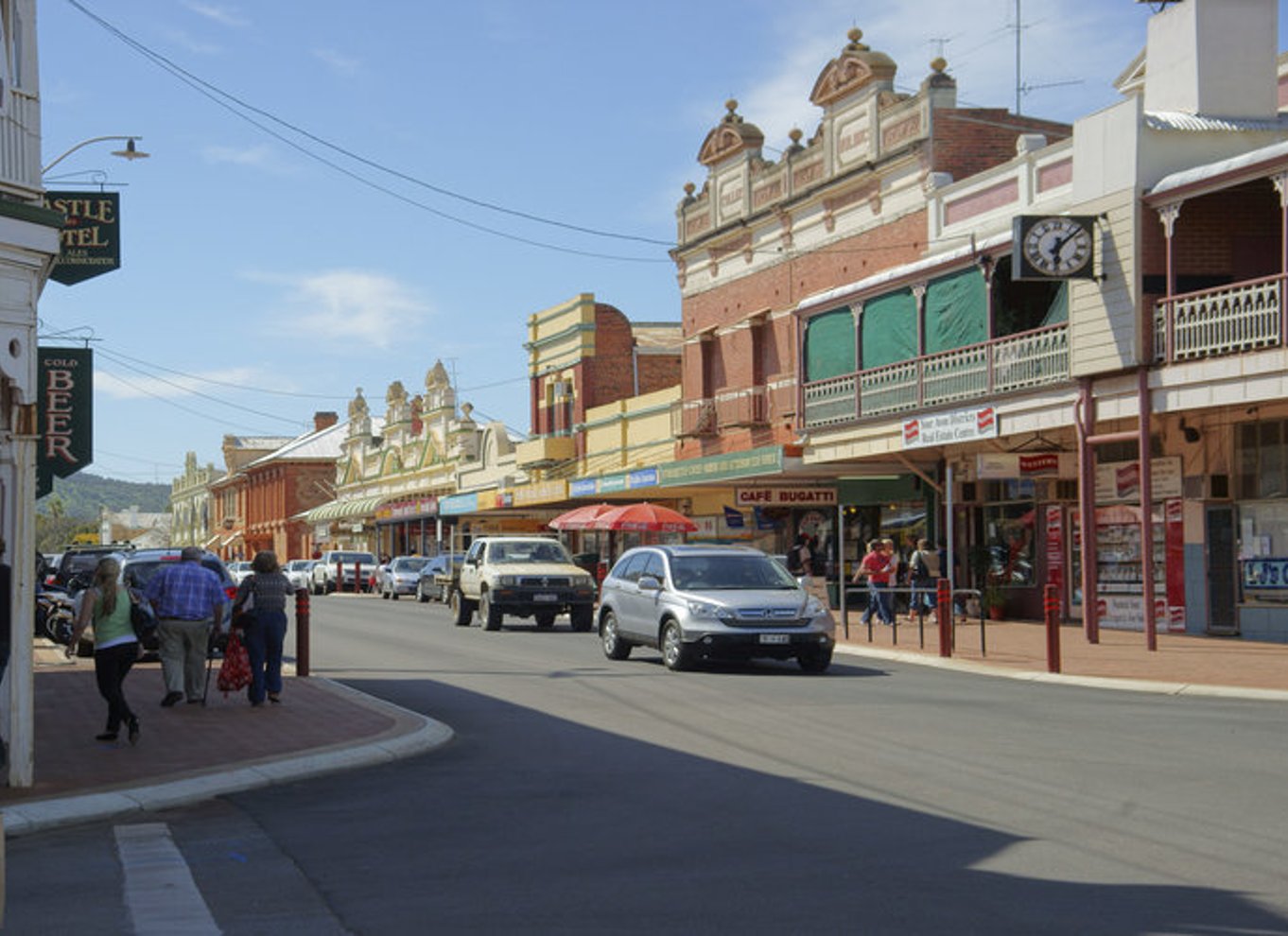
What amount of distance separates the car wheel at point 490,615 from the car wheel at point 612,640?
786cm

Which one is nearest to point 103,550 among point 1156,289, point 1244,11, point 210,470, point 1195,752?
point 1156,289

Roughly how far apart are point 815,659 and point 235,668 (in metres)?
7.28

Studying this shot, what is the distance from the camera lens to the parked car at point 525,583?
30.3m

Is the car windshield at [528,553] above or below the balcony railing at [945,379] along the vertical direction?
below

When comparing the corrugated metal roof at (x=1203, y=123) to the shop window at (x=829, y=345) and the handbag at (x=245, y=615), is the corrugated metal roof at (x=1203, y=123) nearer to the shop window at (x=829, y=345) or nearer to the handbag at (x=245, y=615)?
the shop window at (x=829, y=345)

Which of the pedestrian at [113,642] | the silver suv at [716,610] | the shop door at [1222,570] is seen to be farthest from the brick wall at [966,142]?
the pedestrian at [113,642]

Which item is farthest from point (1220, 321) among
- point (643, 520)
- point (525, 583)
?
point (643, 520)

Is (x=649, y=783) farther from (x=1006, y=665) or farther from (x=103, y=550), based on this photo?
(x=103, y=550)

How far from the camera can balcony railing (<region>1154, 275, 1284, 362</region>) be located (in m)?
20.9

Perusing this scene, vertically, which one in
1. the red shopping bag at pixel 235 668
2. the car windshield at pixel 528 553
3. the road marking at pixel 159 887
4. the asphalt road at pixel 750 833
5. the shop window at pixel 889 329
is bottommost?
the road marking at pixel 159 887

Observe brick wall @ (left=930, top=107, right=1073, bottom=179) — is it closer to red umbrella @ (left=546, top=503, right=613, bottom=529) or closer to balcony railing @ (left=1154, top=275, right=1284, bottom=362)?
balcony railing @ (left=1154, top=275, right=1284, bottom=362)

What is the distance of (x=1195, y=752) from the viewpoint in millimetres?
12055

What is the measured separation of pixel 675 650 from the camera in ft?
66.3

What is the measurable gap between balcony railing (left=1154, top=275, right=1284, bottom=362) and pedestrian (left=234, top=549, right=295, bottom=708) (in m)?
12.6
